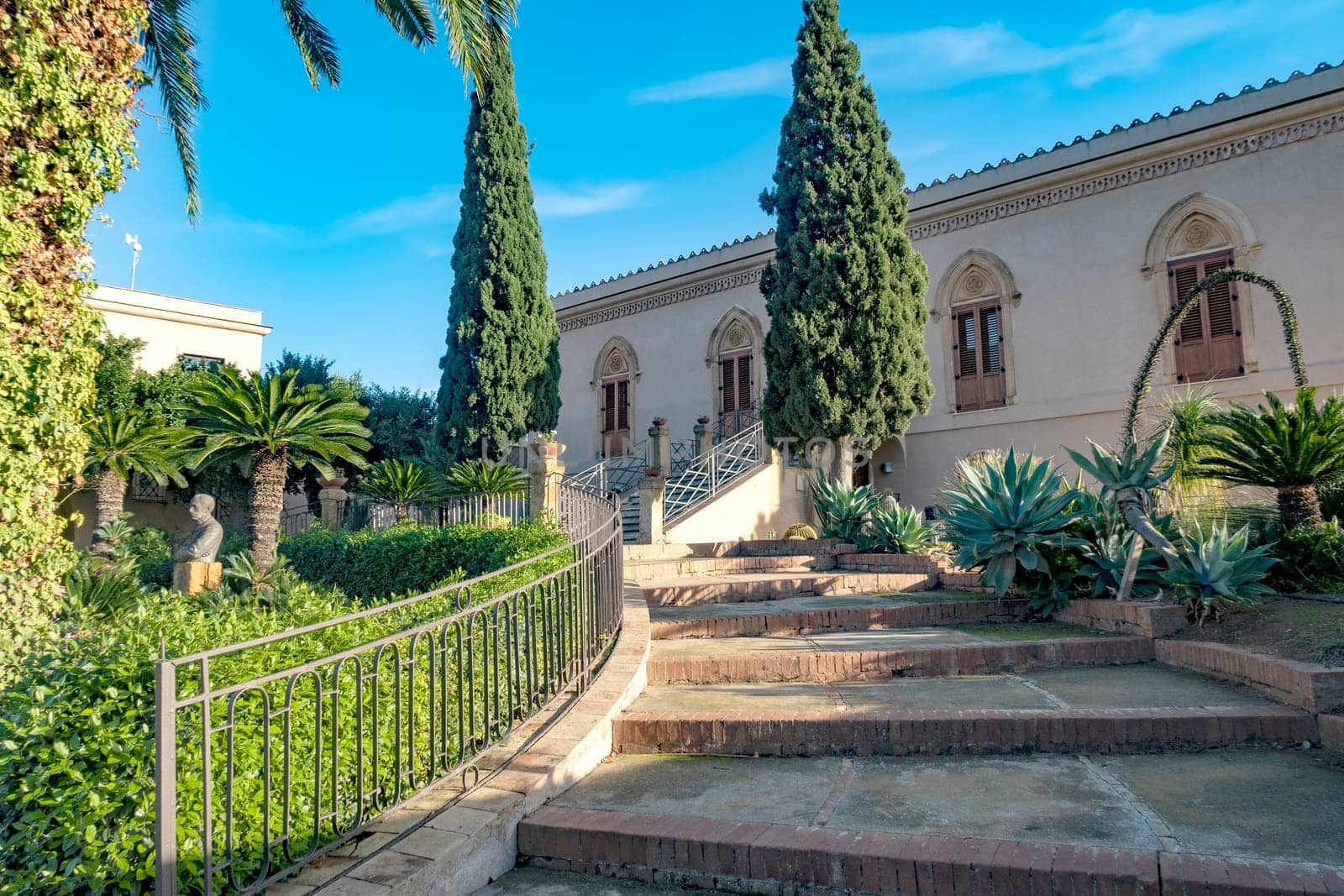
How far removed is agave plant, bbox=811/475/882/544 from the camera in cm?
1247

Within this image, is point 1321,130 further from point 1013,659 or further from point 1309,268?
point 1013,659

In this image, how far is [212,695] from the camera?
2.52 meters

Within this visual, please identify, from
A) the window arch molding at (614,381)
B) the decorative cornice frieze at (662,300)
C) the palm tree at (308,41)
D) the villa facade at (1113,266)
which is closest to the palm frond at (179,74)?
the palm tree at (308,41)

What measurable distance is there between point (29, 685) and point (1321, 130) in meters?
17.2

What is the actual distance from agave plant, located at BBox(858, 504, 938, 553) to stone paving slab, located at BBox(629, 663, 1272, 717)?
5.57 metres

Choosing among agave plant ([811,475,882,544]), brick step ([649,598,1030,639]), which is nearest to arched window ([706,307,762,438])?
agave plant ([811,475,882,544])

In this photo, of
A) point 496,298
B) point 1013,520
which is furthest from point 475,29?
point 496,298

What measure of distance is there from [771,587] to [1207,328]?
10.4 m

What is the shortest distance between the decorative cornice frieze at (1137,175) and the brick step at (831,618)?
10685 mm

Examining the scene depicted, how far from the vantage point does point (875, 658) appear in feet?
18.9

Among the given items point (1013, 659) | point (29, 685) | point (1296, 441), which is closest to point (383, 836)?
point (29, 685)

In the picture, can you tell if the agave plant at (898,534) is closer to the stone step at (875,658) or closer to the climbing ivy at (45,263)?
the stone step at (875,658)

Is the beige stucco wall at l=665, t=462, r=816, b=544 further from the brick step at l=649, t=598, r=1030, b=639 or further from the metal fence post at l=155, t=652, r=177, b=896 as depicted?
the metal fence post at l=155, t=652, r=177, b=896

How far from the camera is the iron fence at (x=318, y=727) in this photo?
2.51 m
